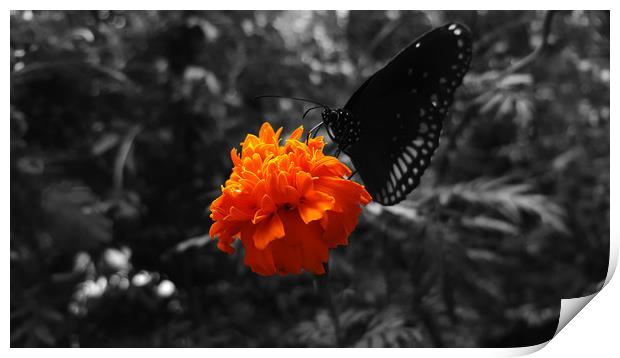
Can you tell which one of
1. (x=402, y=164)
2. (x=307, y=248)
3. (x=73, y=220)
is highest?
(x=73, y=220)

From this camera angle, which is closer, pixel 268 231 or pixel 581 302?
pixel 268 231

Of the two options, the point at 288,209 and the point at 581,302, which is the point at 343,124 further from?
the point at 581,302

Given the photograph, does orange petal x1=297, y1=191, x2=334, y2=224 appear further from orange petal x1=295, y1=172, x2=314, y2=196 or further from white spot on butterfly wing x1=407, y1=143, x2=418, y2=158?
white spot on butterfly wing x1=407, y1=143, x2=418, y2=158

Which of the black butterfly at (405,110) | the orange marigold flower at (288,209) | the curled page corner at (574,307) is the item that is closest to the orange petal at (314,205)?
the orange marigold flower at (288,209)

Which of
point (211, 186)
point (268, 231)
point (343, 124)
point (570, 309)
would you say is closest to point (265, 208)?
point (268, 231)

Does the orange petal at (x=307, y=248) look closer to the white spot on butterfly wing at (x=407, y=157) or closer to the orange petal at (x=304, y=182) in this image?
the orange petal at (x=304, y=182)
